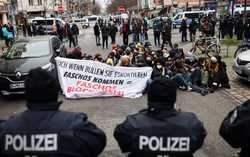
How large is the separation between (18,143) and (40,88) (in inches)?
17.0

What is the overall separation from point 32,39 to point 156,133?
38.8 feet

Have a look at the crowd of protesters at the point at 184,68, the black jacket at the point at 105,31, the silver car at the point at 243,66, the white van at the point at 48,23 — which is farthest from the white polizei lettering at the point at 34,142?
the white van at the point at 48,23

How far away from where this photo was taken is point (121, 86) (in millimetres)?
12828

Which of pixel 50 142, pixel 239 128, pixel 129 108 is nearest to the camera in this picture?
pixel 50 142

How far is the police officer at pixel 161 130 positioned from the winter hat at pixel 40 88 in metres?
0.63

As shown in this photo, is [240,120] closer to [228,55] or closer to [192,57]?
[192,57]

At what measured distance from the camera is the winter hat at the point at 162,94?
11.9 feet

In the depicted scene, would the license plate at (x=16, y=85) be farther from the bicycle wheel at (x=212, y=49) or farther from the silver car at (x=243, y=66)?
the bicycle wheel at (x=212, y=49)

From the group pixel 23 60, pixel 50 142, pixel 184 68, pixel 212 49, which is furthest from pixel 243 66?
pixel 50 142

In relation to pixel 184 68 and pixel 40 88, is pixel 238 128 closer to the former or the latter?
pixel 40 88

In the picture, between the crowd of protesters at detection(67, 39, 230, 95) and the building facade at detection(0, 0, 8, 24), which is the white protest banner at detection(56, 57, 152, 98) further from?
the building facade at detection(0, 0, 8, 24)

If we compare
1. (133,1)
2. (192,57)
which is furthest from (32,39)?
(133,1)

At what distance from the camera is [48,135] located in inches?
134

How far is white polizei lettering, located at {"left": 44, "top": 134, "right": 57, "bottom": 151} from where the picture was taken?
133 inches
